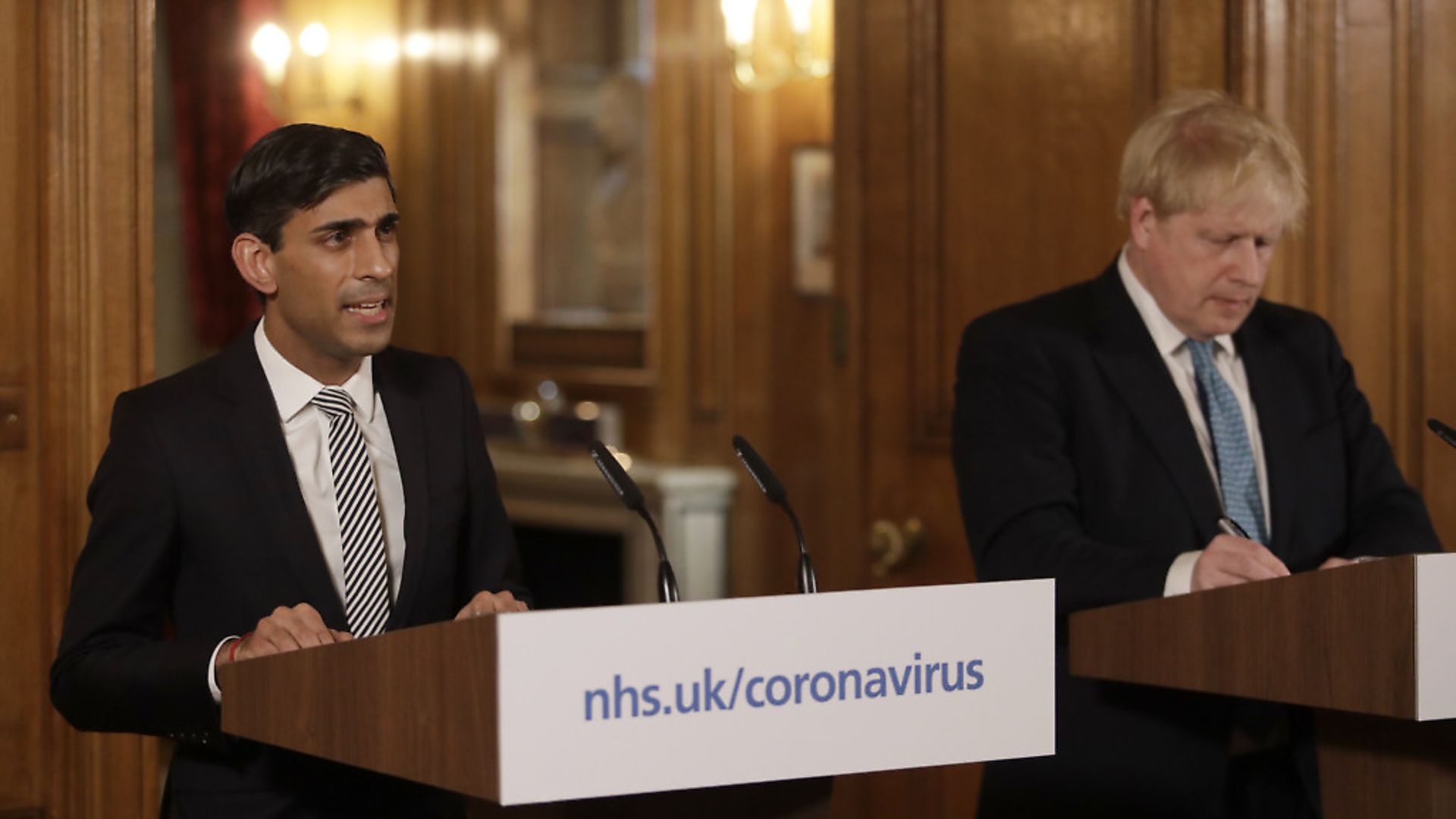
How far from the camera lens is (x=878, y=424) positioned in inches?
147

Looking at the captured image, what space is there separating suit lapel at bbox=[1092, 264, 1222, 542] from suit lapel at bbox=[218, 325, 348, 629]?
1.13m

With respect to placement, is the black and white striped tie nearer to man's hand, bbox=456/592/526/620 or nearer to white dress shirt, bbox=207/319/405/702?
white dress shirt, bbox=207/319/405/702

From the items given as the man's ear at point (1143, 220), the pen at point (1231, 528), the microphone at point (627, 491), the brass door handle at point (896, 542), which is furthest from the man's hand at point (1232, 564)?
the brass door handle at point (896, 542)

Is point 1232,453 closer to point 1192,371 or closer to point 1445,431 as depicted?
point 1192,371

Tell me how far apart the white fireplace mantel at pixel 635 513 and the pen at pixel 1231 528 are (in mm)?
2971

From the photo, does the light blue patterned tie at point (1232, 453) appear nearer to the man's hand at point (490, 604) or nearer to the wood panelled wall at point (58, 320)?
the man's hand at point (490, 604)

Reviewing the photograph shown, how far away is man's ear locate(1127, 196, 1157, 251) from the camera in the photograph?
8.15 feet

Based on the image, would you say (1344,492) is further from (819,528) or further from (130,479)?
(819,528)

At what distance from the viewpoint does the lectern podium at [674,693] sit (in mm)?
1414

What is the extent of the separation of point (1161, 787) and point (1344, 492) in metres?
0.52

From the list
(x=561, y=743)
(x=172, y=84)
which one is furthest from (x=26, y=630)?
(x=172, y=84)

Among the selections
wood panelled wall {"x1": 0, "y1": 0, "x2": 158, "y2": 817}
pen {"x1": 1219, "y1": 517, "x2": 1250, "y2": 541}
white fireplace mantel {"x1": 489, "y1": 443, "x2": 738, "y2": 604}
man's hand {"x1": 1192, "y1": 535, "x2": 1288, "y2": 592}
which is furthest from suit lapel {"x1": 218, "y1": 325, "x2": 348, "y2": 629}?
white fireplace mantel {"x1": 489, "y1": 443, "x2": 738, "y2": 604}

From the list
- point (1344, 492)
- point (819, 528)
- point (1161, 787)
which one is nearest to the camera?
point (1161, 787)

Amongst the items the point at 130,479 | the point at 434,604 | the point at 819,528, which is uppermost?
the point at 130,479
